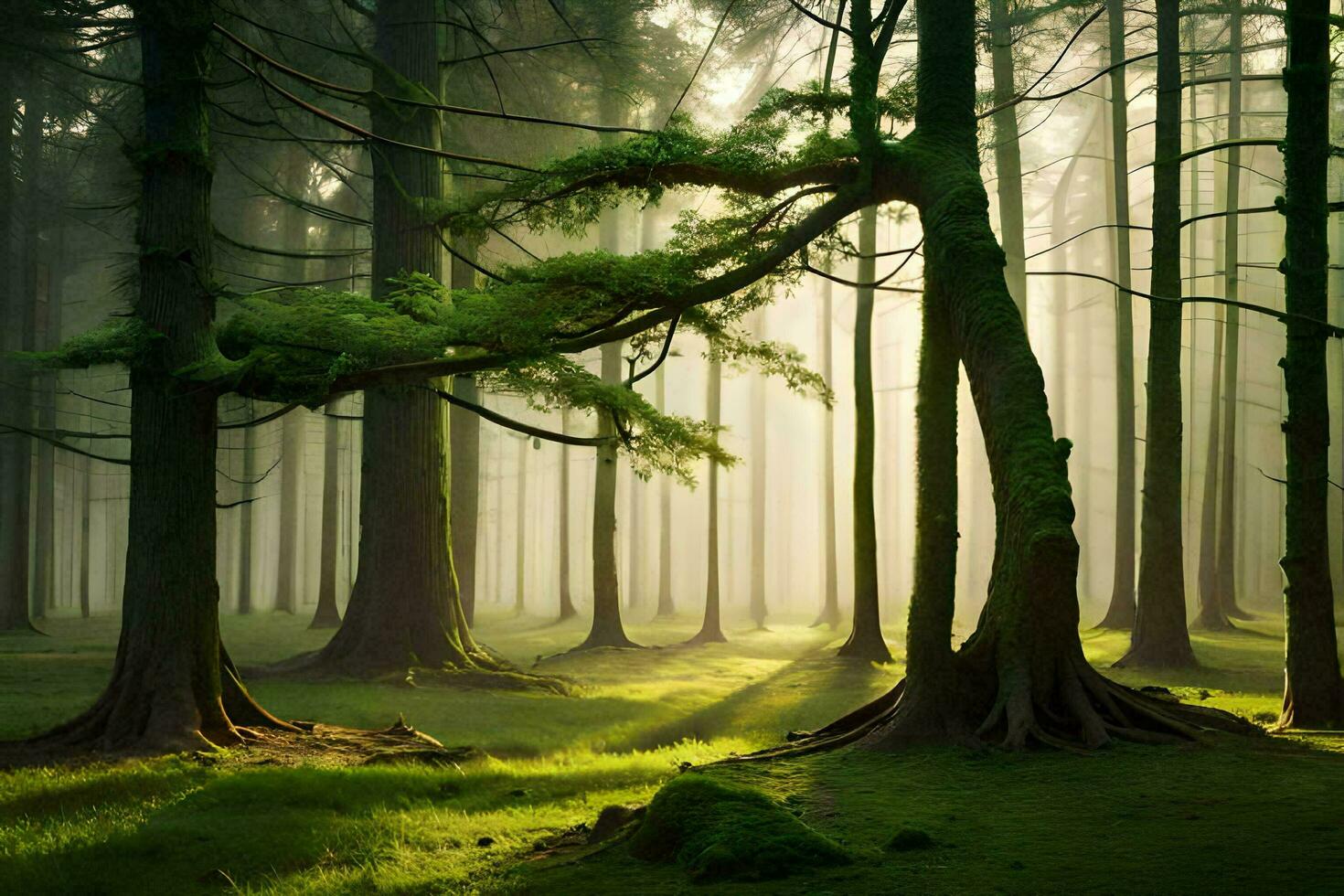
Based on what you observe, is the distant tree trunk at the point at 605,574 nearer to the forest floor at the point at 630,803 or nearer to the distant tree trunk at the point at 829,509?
Answer: the distant tree trunk at the point at 829,509

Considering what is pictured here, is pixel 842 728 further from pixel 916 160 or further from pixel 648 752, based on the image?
pixel 916 160

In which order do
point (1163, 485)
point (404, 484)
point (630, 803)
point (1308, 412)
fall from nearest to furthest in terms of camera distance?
point (630, 803) → point (1308, 412) → point (1163, 485) → point (404, 484)

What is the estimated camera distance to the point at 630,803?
7070mm

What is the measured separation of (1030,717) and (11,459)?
77.8 feet

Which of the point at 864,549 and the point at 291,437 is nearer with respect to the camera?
the point at 864,549

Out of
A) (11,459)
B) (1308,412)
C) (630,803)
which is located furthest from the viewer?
(11,459)

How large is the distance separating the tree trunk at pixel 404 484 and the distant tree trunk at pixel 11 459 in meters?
11.2

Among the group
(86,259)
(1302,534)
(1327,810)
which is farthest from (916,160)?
(86,259)

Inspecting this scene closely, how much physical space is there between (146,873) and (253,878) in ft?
1.99

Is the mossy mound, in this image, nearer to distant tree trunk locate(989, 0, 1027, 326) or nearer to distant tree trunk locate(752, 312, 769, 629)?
distant tree trunk locate(989, 0, 1027, 326)

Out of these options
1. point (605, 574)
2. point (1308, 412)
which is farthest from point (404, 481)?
point (1308, 412)

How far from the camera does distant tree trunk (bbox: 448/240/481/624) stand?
1862 cm

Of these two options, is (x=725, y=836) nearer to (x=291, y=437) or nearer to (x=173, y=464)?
(x=173, y=464)

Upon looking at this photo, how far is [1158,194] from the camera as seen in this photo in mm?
13805
